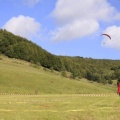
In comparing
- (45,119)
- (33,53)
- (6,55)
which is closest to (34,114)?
(45,119)

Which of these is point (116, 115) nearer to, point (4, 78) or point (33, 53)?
point (4, 78)

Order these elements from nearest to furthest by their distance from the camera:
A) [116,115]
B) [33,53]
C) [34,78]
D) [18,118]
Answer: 1. [18,118]
2. [116,115]
3. [34,78]
4. [33,53]

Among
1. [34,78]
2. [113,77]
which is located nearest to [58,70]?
[113,77]

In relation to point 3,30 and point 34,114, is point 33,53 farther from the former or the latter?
point 34,114

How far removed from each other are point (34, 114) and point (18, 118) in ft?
6.78

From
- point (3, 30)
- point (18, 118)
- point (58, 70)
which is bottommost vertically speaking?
point (18, 118)

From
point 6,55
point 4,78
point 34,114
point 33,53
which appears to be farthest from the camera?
point 33,53

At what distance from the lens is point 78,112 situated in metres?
30.0

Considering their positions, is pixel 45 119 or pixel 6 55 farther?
pixel 6 55

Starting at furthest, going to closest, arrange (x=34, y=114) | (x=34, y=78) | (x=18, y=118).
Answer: (x=34, y=78) < (x=34, y=114) < (x=18, y=118)

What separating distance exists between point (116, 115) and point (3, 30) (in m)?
124

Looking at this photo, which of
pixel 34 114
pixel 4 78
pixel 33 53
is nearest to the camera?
pixel 34 114

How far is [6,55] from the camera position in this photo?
449 feet

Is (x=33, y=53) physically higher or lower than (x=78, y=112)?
higher
